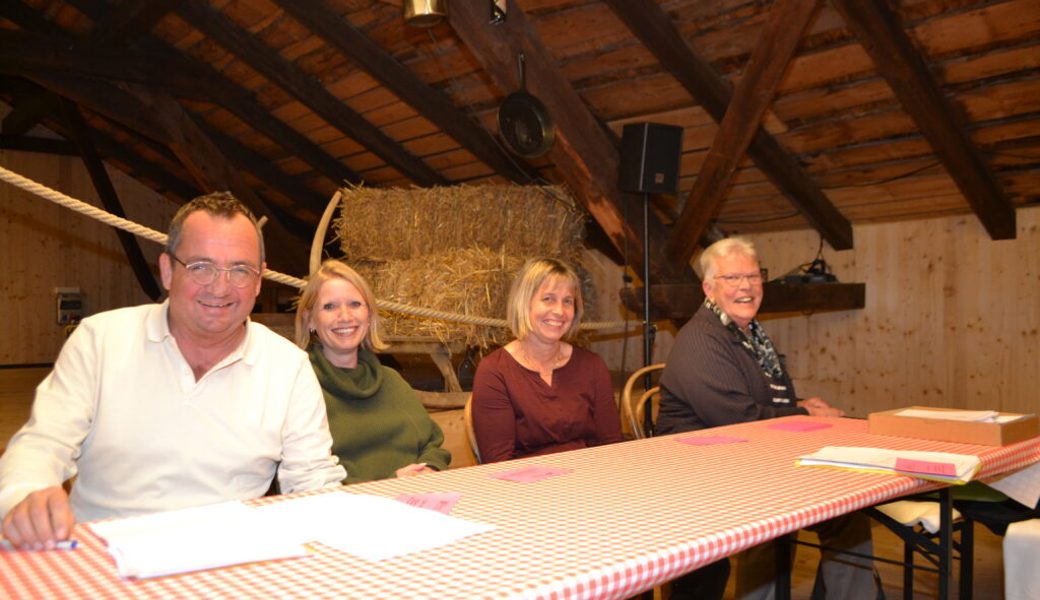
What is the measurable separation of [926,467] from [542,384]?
3.55 feet

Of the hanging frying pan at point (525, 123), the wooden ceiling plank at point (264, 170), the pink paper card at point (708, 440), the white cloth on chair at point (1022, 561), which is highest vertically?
the wooden ceiling plank at point (264, 170)

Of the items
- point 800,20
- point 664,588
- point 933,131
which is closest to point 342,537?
point 664,588

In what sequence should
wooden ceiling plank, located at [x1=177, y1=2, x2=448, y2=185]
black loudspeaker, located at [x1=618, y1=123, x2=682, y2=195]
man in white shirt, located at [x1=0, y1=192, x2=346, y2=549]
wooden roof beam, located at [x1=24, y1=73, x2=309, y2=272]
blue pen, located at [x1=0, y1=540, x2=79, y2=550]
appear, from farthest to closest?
wooden roof beam, located at [x1=24, y1=73, x2=309, y2=272] → wooden ceiling plank, located at [x1=177, y1=2, x2=448, y2=185] → black loudspeaker, located at [x1=618, y1=123, x2=682, y2=195] → man in white shirt, located at [x1=0, y1=192, x2=346, y2=549] → blue pen, located at [x1=0, y1=540, x2=79, y2=550]

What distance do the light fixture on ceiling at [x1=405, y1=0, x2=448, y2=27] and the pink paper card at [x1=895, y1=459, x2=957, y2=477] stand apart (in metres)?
2.67

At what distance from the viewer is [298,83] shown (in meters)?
5.72

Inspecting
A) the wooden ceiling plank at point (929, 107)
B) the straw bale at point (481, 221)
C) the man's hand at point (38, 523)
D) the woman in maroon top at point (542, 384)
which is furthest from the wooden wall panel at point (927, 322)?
the man's hand at point (38, 523)

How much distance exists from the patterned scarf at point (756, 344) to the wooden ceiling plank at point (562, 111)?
171 cm

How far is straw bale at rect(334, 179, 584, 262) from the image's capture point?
16.5 feet

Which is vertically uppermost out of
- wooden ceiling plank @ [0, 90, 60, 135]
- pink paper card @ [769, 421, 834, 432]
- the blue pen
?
wooden ceiling plank @ [0, 90, 60, 135]

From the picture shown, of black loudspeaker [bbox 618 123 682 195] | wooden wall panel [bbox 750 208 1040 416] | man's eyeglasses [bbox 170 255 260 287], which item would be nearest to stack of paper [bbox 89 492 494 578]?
man's eyeglasses [bbox 170 255 260 287]

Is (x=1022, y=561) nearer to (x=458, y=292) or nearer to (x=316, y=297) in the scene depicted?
(x=316, y=297)

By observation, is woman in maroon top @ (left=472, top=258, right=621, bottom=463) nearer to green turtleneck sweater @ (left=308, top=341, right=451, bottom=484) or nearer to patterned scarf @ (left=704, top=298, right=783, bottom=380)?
green turtleneck sweater @ (left=308, top=341, right=451, bottom=484)

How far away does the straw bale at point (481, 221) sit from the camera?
A: 16.5ft

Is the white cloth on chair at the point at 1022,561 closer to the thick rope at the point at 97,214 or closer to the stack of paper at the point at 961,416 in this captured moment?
the stack of paper at the point at 961,416
